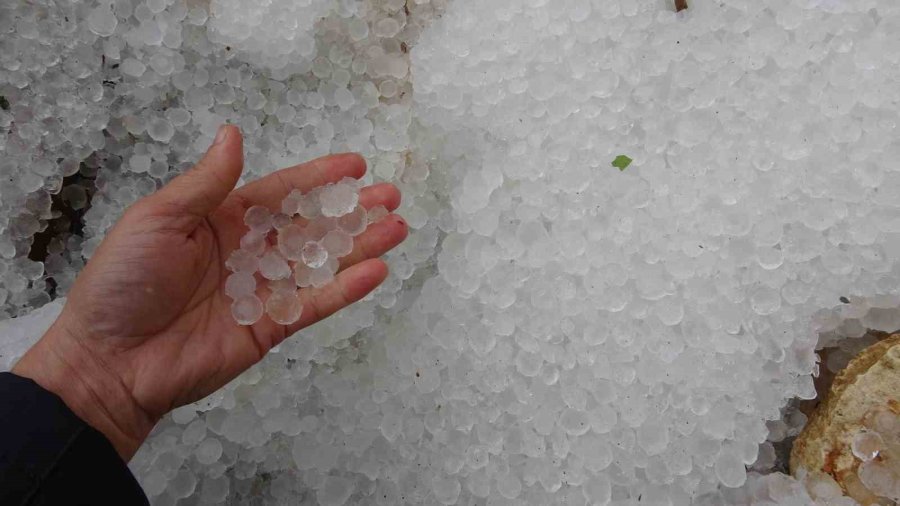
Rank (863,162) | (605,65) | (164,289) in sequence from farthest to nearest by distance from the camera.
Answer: (605,65)
(863,162)
(164,289)

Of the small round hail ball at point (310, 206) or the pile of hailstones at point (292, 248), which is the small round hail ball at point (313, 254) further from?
the small round hail ball at point (310, 206)

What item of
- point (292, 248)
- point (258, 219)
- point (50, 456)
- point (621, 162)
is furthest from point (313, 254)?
point (621, 162)

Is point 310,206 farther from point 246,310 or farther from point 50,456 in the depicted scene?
point 50,456

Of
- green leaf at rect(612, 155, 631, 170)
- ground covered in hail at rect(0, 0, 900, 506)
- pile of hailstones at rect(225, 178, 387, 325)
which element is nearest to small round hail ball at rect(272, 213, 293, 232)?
pile of hailstones at rect(225, 178, 387, 325)

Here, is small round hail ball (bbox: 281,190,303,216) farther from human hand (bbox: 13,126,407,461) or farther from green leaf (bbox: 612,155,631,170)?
green leaf (bbox: 612,155,631,170)

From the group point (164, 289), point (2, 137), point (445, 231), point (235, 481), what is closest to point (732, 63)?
point (445, 231)

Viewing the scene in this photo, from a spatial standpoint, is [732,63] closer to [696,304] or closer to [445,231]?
[696,304]
